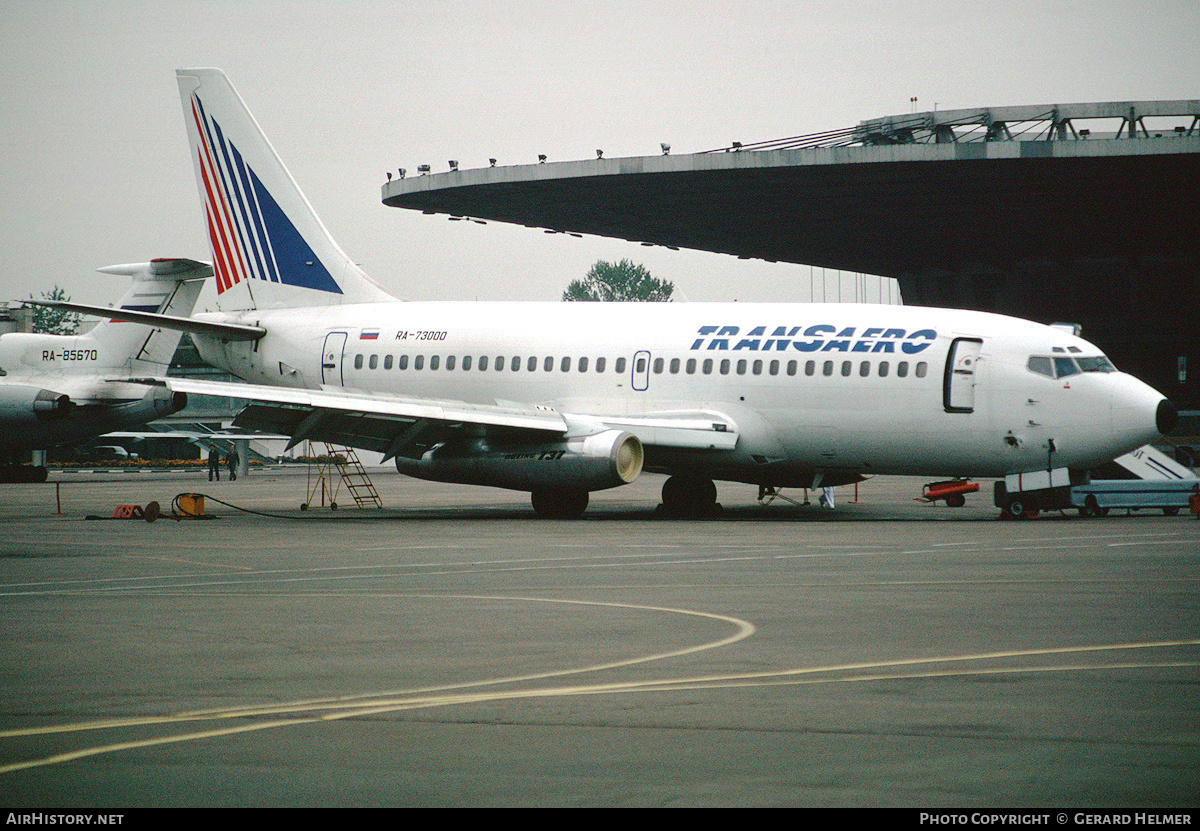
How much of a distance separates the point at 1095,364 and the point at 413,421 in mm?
14886

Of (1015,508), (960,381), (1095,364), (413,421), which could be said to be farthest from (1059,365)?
(413,421)

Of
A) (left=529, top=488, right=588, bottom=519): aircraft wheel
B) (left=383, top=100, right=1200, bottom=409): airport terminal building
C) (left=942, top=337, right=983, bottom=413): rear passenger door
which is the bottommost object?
(left=529, top=488, right=588, bottom=519): aircraft wheel

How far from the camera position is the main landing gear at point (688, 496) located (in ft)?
113

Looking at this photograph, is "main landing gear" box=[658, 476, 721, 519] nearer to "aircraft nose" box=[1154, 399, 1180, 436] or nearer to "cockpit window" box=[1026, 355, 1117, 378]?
"cockpit window" box=[1026, 355, 1117, 378]

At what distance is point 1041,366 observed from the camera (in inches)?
1156

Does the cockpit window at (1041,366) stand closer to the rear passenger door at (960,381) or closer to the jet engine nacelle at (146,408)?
the rear passenger door at (960,381)

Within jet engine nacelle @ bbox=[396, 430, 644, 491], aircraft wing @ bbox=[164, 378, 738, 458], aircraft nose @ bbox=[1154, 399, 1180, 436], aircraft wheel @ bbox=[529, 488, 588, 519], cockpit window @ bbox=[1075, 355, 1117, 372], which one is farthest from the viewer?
aircraft wheel @ bbox=[529, 488, 588, 519]

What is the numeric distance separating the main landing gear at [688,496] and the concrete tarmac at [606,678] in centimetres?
1207

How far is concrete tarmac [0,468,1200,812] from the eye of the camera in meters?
7.17

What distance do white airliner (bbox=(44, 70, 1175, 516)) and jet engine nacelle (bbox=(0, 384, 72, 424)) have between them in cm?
1214

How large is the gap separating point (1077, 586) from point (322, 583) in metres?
9.14

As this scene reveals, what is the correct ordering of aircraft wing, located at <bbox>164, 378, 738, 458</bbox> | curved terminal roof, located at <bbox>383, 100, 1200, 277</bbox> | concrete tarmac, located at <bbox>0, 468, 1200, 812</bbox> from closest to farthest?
concrete tarmac, located at <bbox>0, 468, 1200, 812</bbox> < aircraft wing, located at <bbox>164, 378, 738, 458</bbox> < curved terminal roof, located at <bbox>383, 100, 1200, 277</bbox>

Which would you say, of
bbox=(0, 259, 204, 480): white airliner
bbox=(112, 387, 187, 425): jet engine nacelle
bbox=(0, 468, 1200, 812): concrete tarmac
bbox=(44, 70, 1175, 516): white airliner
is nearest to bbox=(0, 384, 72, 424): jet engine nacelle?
bbox=(0, 259, 204, 480): white airliner

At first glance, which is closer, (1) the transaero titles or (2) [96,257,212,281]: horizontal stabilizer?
(1) the transaero titles
